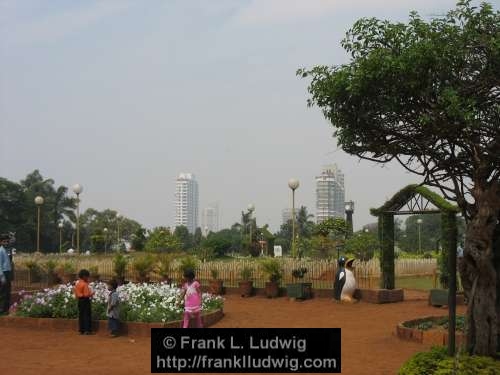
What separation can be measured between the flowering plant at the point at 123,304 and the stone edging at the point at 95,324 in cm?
22

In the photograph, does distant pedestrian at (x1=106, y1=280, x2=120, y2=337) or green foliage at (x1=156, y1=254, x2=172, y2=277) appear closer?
distant pedestrian at (x1=106, y1=280, x2=120, y2=337)

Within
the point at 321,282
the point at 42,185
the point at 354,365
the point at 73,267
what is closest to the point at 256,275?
the point at 321,282

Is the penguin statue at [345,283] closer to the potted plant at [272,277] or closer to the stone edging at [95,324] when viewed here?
the potted plant at [272,277]

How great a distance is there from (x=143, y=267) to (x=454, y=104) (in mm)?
17235

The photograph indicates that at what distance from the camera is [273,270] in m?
19.5

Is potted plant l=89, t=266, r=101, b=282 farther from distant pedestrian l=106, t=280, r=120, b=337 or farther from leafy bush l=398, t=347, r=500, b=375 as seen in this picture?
leafy bush l=398, t=347, r=500, b=375

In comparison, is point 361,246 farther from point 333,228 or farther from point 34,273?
point 34,273

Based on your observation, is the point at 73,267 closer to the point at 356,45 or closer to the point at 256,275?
the point at 256,275

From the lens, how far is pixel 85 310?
11773 millimetres

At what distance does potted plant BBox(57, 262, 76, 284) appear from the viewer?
79.6 feet

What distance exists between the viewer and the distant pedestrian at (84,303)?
11.7 meters

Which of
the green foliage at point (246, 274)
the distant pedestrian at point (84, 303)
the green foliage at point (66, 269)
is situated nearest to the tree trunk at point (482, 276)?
the distant pedestrian at point (84, 303)

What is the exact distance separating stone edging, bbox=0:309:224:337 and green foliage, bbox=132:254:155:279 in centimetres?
919

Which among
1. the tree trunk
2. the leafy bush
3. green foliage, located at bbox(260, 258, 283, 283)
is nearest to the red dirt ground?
the leafy bush
